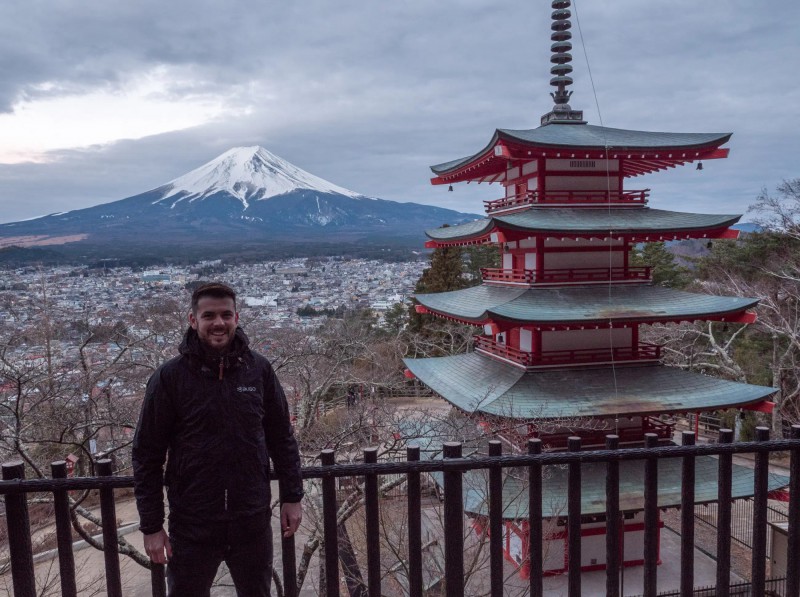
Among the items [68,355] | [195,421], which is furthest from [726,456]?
[68,355]

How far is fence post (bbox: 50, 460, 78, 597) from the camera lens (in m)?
2.57

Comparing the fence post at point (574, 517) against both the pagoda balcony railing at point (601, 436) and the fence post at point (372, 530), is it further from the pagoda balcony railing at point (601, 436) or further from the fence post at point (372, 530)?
the pagoda balcony railing at point (601, 436)

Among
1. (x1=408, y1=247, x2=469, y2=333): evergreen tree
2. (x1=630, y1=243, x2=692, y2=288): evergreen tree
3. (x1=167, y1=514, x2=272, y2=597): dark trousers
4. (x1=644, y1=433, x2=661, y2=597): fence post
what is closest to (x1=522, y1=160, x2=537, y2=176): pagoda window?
(x1=644, y1=433, x2=661, y2=597): fence post

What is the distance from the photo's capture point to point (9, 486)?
247 centimetres

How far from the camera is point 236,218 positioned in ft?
388

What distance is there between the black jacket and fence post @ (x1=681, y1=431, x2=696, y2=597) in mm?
2185

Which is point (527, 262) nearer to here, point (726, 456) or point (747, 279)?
point (726, 456)

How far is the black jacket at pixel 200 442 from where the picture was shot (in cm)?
240

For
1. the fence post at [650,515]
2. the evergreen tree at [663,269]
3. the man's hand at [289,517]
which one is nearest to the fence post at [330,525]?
the man's hand at [289,517]

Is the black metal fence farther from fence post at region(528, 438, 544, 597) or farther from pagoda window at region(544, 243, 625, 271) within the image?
pagoda window at region(544, 243, 625, 271)

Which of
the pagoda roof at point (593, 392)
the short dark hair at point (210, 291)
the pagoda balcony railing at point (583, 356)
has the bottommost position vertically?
the pagoda roof at point (593, 392)

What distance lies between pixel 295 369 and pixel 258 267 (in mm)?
47919

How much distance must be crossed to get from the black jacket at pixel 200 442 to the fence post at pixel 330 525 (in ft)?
1.02

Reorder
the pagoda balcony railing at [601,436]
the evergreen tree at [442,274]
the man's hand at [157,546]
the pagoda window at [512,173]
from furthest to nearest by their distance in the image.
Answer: the evergreen tree at [442,274]
the pagoda window at [512,173]
the pagoda balcony railing at [601,436]
the man's hand at [157,546]
